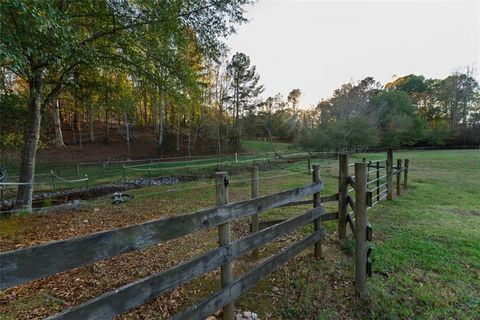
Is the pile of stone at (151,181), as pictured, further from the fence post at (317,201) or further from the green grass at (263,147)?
the green grass at (263,147)

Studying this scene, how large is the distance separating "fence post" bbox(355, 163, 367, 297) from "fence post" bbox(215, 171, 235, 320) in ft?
5.43

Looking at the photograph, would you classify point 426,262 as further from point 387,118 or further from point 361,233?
point 387,118

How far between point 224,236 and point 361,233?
1.88m

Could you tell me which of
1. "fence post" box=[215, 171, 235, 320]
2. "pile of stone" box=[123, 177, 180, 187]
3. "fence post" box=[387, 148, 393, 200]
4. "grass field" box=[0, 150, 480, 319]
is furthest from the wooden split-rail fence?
"pile of stone" box=[123, 177, 180, 187]

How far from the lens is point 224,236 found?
218 centimetres

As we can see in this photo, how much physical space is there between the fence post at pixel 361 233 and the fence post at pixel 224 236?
1.66 metres

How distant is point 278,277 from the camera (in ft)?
10.8

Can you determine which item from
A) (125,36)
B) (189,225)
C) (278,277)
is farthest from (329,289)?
(125,36)

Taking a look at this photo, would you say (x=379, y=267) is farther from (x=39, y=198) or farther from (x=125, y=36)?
(x=39, y=198)

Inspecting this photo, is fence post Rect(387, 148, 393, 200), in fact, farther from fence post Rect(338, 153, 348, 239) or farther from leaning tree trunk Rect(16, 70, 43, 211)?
leaning tree trunk Rect(16, 70, 43, 211)

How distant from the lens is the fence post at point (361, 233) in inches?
118

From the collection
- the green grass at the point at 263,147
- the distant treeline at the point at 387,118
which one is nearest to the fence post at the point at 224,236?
the distant treeline at the point at 387,118

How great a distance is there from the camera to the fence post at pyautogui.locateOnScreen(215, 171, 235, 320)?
7.16 feet

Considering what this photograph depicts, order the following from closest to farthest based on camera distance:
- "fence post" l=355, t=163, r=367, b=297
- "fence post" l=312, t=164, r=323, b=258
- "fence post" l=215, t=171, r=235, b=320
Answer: "fence post" l=215, t=171, r=235, b=320, "fence post" l=355, t=163, r=367, b=297, "fence post" l=312, t=164, r=323, b=258
